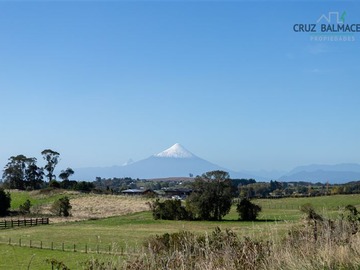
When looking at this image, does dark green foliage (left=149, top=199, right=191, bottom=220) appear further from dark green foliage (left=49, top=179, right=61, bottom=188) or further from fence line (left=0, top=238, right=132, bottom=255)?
dark green foliage (left=49, top=179, right=61, bottom=188)

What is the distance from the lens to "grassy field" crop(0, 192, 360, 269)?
48.8 ft

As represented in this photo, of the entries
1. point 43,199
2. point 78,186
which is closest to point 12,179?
point 78,186

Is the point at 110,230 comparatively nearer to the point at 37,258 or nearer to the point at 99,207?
the point at 37,258

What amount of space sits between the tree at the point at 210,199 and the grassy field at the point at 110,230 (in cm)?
181

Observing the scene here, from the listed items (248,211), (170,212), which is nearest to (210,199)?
(248,211)

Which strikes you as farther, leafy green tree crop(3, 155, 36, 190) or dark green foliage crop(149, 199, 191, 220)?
leafy green tree crop(3, 155, 36, 190)

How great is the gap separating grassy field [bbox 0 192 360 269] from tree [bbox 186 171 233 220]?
181 cm

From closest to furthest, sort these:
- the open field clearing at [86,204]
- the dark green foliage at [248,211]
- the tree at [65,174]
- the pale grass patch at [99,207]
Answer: the dark green foliage at [248,211] < the pale grass patch at [99,207] < the open field clearing at [86,204] < the tree at [65,174]

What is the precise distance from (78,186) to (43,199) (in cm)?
1890

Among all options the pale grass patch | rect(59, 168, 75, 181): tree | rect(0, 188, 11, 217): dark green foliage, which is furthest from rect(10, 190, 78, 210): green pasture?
rect(59, 168, 75, 181): tree

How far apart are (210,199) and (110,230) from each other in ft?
47.4

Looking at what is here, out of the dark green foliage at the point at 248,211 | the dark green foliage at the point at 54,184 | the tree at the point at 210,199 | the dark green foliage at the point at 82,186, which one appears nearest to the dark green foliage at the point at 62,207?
the tree at the point at 210,199

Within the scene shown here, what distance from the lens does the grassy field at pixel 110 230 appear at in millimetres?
14869

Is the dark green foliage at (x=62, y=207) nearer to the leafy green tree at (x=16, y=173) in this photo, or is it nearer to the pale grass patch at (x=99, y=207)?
the pale grass patch at (x=99, y=207)
